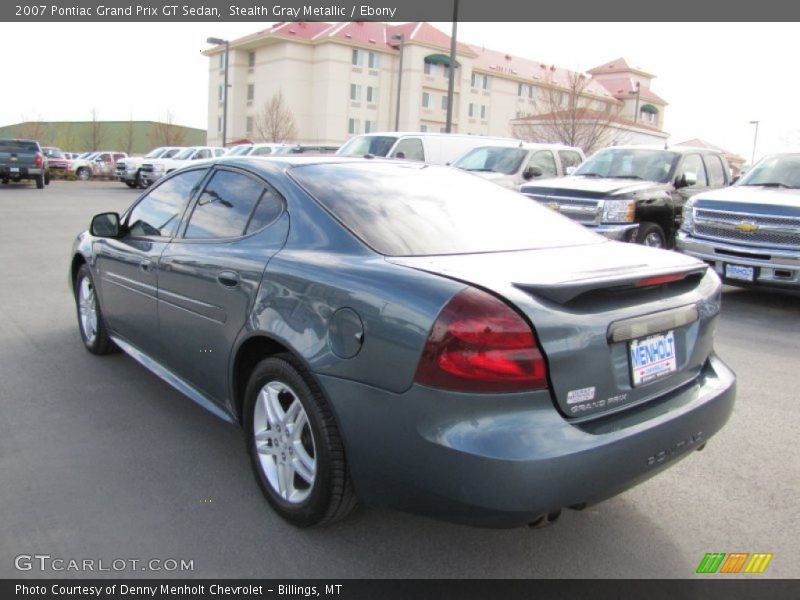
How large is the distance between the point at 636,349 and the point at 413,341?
0.90 metres

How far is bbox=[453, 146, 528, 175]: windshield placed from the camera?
13484 millimetres

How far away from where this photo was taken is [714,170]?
1167 cm

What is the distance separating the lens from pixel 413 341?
8.09ft

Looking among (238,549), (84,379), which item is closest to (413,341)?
(238,549)

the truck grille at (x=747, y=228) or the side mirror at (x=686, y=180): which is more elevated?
the side mirror at (x=686, y=180)

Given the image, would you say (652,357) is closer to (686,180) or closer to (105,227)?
(105,227)

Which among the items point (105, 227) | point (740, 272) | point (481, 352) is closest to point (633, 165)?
point (740, 272)

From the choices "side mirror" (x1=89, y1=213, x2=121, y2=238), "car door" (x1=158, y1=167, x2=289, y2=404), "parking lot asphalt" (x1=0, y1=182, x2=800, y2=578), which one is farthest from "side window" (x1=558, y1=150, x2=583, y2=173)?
"car door" (x1=158, y1=167, x2=289, y2=404)

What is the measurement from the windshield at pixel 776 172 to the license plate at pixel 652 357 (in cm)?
725

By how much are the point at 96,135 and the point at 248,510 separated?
269ft

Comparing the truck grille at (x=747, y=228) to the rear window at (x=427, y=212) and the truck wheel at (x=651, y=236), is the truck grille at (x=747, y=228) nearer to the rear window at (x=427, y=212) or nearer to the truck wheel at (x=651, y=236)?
the truck wheel at (x=651, y=236)

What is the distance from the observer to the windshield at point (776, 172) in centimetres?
901

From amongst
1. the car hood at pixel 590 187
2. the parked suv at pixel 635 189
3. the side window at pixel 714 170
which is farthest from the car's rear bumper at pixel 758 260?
the side window at pixel 714 170

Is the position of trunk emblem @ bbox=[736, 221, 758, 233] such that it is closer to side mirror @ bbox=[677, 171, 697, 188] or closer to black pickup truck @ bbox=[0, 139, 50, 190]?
side mirror @ bbox=[677, 171, 697, 188]
